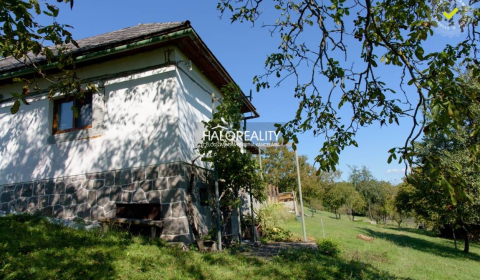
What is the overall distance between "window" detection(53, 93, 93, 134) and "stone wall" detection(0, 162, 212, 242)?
4.15ft

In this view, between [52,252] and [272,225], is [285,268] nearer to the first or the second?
[52,252]

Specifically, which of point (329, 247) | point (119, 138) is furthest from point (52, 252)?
point (329, 247)

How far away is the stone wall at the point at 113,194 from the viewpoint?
6.41 metres

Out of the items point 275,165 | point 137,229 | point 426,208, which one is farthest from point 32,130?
point 275,165

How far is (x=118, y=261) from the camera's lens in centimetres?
441

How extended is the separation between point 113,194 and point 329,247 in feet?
17.7

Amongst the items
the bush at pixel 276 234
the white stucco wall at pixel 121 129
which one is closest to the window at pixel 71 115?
the white stucco wall at pixel 121 129

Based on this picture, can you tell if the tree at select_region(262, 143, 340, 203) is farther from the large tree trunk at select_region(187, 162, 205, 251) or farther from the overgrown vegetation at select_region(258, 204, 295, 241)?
the large tree trunk at select_region(187, 162, 205, 251)

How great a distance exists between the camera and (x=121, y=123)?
23.4 feet

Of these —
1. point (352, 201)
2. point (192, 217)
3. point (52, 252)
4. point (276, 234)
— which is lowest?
point (276, 234)

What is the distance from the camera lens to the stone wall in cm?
641

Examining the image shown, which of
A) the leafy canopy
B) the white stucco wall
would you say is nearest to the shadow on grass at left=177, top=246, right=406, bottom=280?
the leafy canopy

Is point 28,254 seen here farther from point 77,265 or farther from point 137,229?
point 137,229

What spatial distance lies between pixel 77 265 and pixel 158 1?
4784mm
